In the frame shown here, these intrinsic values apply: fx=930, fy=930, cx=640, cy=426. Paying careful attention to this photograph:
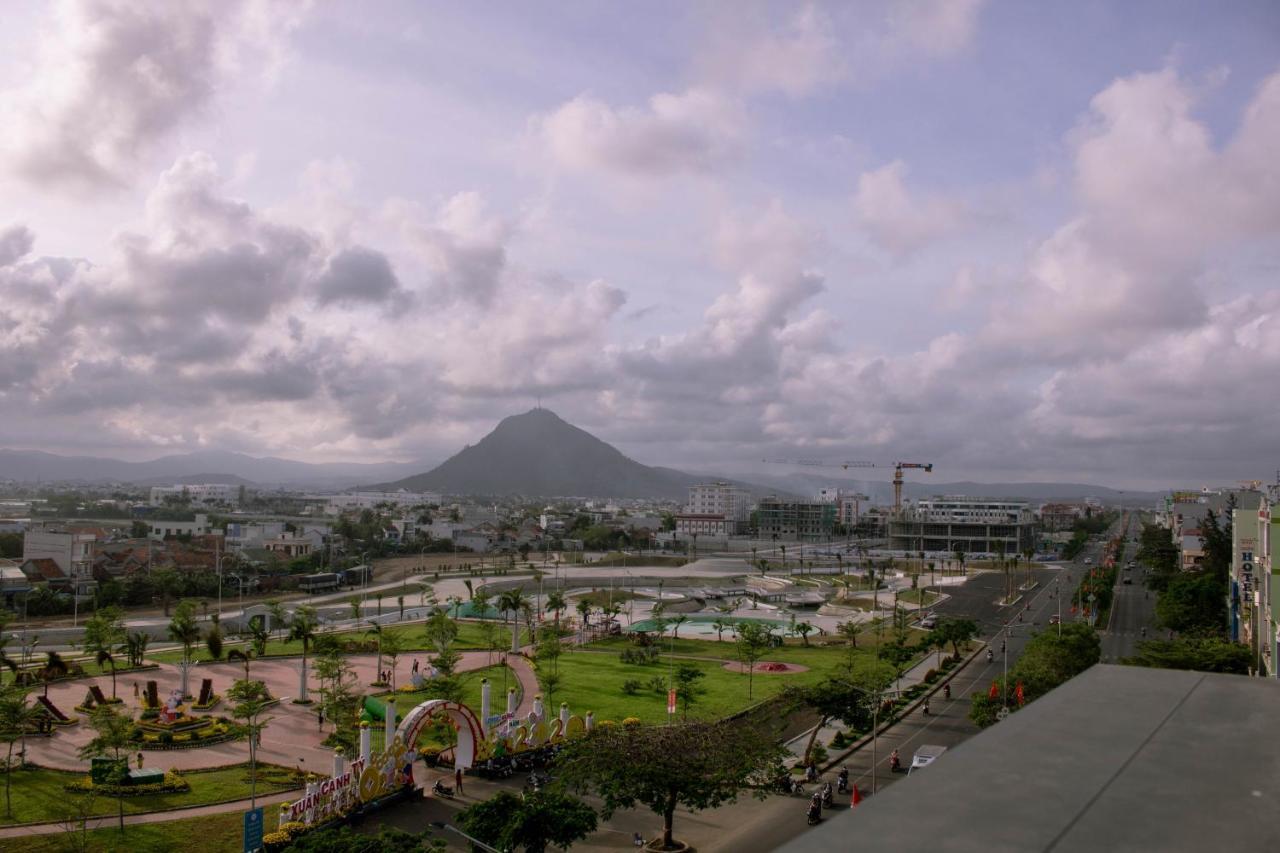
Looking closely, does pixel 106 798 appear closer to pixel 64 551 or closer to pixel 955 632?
pixel 955 632

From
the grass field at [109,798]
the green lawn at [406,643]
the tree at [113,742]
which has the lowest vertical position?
the green lawn at [406,643]

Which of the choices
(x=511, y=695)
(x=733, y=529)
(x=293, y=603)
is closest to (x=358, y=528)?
(x=293, y=603)

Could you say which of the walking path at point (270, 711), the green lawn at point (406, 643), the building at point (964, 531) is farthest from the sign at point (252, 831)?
the building at point (964, 531)

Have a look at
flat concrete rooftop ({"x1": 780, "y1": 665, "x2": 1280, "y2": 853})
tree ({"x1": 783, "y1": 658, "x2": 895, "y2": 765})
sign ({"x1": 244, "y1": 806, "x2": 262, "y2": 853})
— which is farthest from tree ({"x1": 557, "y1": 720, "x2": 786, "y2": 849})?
flat concrete rooftop ({"x1": 780, "y1": 665, "x2": 1280, "y2": 853})

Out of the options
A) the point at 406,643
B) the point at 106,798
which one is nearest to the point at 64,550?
the point at 406,643

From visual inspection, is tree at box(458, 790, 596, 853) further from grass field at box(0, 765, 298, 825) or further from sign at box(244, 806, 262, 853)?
grass field at box(0, 765, 298, 825)

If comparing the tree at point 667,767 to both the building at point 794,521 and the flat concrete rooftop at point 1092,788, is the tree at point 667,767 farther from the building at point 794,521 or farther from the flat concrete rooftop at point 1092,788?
the building at point 794,521
